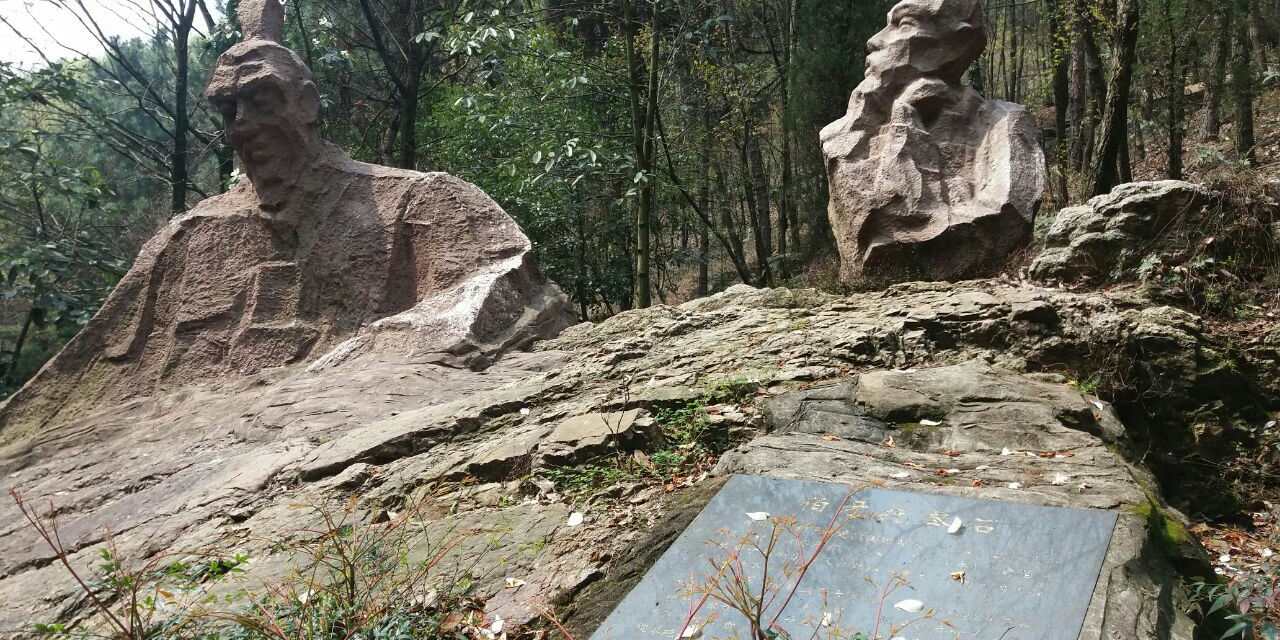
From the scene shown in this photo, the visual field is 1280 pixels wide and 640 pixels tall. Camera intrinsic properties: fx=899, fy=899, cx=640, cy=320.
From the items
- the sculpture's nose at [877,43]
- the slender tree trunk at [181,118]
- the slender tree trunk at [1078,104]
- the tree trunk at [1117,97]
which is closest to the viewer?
the tree trunk at [1117,97]

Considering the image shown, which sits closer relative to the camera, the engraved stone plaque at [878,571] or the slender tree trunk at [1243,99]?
the engraved stone plaque at [878,571]

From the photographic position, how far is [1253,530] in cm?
363

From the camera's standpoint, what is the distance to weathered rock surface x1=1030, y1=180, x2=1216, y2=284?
491 centimetres

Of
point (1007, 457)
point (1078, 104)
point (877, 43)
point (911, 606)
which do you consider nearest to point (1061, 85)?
point (1078, 104)

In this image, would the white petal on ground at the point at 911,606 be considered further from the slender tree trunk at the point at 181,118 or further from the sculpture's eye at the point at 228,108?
Answer: the slender tree trunk at the point at 181,118

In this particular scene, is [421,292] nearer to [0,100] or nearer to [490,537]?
[490,537]

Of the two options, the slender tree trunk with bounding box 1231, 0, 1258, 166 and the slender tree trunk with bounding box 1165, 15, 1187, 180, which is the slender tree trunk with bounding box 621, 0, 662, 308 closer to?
the slender tree trunk with bounding box 1165, 15, 1187, 180

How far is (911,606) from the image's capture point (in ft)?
6.52

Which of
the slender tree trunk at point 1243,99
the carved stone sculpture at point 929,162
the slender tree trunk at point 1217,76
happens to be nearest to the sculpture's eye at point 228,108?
the carved stone sculpture at point 929,162

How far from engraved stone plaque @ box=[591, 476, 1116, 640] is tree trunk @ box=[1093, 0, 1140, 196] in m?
5.30

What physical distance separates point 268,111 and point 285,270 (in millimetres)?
1188

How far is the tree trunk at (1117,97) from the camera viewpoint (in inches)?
259

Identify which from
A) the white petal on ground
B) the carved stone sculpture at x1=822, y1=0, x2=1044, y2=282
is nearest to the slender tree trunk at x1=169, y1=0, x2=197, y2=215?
the carved stone sculpture at x1=822, y1=0, x2=1044, y2=282

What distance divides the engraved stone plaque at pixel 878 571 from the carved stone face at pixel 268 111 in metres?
5.40
